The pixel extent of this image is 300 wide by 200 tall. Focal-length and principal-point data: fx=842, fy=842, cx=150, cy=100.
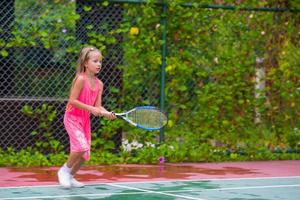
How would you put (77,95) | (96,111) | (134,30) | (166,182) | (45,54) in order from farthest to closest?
(134,30), (45,54), (166,182), (77,95), (96,111)

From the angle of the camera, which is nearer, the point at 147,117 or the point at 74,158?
the point at 147,117

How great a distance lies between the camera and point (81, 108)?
765cm

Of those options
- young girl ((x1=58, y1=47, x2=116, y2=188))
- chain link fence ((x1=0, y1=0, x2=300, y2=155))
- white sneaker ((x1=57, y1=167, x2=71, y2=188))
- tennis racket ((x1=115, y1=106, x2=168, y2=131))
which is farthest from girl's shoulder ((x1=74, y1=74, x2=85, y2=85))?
chain link fence ((x1=0, y1=0, x2=300, y2=155))

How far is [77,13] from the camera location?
10297mm

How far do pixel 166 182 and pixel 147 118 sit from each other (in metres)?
1.02

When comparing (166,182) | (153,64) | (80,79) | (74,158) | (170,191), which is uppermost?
(153,64)

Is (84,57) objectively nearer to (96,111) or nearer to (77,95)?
(77,95)

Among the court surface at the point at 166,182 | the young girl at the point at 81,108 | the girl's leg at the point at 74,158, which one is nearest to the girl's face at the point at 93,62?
the young girl at the point at 81,108

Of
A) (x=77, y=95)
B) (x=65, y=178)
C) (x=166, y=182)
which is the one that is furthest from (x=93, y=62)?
(x=166, y=182)

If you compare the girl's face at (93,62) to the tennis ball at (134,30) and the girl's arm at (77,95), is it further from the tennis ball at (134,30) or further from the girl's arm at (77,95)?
the tennis ball at (134,30)

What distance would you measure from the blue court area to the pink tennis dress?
43 centimetres

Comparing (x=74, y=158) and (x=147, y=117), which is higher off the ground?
(x=147, y=117)

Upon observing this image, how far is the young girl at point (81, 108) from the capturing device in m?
7.73

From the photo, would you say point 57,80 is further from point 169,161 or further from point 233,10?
point 233,10
